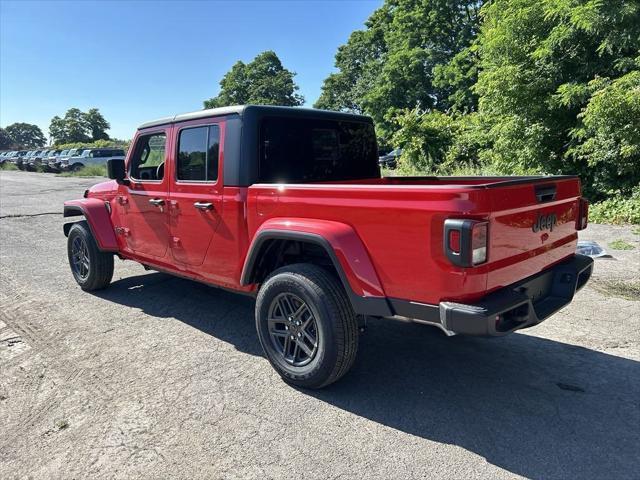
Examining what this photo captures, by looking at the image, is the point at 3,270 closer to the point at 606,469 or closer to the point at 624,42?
the point at 606,469

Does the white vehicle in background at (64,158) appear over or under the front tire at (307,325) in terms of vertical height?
over

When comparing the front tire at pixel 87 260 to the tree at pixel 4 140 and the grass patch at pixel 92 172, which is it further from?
the tree at pixel 4 140

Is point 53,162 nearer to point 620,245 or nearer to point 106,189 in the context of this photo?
point 106,189

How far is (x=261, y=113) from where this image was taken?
3.75 metres

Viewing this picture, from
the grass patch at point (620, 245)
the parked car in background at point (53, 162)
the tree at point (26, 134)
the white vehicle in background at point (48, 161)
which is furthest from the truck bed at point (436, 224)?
the tree at point (26, 134)

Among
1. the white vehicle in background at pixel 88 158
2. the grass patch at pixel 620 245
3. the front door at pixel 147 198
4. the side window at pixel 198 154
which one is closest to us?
the side window at pixel 198 154

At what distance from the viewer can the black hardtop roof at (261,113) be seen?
12.3 ft

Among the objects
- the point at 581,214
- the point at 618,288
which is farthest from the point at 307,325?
the point at 618,288

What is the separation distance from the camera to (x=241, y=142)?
370 centimetres

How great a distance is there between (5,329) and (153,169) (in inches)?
84.1

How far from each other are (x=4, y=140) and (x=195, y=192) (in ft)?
359

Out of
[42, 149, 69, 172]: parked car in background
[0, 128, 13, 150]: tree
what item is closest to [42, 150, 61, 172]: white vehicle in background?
[42, 149, 69, 172]: parked car in background

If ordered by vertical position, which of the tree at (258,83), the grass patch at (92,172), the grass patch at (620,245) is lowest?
the grass patch at (620,245)

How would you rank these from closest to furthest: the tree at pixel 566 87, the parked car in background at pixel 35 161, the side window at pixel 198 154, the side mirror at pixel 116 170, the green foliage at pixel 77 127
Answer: the side window at pixel 198 154 → the side mirror at pixel 116 170 → the tree at pixel 566 87 → the parked car in background at pixel 35 161 → the green foliage at pixel 77 127
